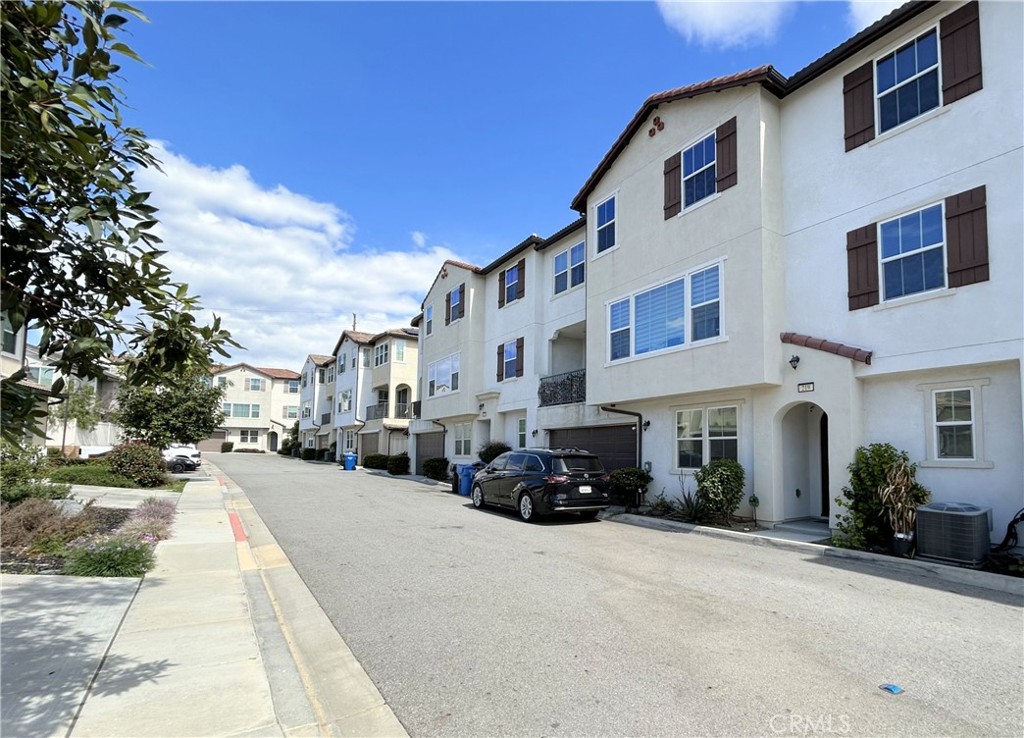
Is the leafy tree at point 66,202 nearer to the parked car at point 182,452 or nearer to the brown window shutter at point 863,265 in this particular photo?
the brown window shutter at point 863,265

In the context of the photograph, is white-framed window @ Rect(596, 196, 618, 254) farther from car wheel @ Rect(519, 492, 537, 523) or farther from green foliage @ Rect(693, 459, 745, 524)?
car wheel @ Rect(519, 492, 537, 523)

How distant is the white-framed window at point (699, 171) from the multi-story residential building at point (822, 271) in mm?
48

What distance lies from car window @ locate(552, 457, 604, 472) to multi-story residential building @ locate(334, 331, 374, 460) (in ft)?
106

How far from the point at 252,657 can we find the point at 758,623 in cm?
488

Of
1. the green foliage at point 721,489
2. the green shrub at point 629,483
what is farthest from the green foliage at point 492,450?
the green foliage at point 721,489

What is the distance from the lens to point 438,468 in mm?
27203

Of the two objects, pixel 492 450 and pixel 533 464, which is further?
pixel 492 450

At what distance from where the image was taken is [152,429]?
24.6 m

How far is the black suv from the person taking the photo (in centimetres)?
1352

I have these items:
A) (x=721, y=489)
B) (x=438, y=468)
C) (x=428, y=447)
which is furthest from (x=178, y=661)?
(x=428, y=447)

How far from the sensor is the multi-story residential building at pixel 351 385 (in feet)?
147

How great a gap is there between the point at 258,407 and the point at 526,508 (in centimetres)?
6300

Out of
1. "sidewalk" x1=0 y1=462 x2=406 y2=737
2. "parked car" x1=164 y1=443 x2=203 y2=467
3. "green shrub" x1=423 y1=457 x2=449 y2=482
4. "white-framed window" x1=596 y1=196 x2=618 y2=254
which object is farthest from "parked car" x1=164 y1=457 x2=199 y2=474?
"sidewalk" x1=0 y1=462 x2=406 y2=737

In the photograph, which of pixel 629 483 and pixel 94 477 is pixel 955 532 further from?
pixel 94 477
